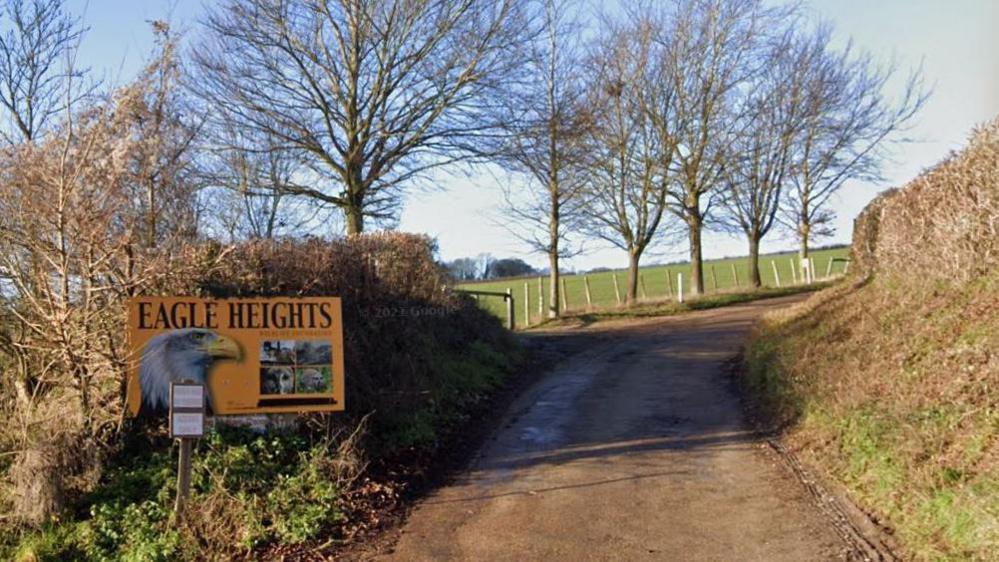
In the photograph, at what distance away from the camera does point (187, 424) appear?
7.77 meters

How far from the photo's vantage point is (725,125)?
31406 millimetres

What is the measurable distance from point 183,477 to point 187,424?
0.47 meters

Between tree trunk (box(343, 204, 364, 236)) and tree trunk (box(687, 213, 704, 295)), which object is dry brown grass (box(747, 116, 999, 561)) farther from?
tree trunk (box(687, 213, 704, 295))

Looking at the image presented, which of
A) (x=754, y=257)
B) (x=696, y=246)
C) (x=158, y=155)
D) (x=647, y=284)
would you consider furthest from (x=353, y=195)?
(x=647, y=284)

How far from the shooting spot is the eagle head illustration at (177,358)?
369 inches

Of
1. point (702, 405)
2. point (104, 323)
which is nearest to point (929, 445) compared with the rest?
point (702, 405)

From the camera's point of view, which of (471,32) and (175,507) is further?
(471,32)

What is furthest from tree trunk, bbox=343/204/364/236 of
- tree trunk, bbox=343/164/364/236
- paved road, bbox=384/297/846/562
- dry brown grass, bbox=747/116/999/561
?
dry brown grass, bbox=747/116/999/561

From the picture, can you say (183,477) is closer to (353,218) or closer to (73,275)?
(73,275)

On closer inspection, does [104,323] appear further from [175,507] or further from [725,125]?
[725,125]

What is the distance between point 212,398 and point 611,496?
4204 millimetres

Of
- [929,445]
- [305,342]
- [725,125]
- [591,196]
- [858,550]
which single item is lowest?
[858,550]

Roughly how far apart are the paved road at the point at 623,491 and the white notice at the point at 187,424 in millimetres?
1995

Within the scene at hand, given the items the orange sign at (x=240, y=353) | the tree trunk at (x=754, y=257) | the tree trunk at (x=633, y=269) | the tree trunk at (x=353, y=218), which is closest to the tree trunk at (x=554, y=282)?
the tree trunk at (x=633, y=269)
